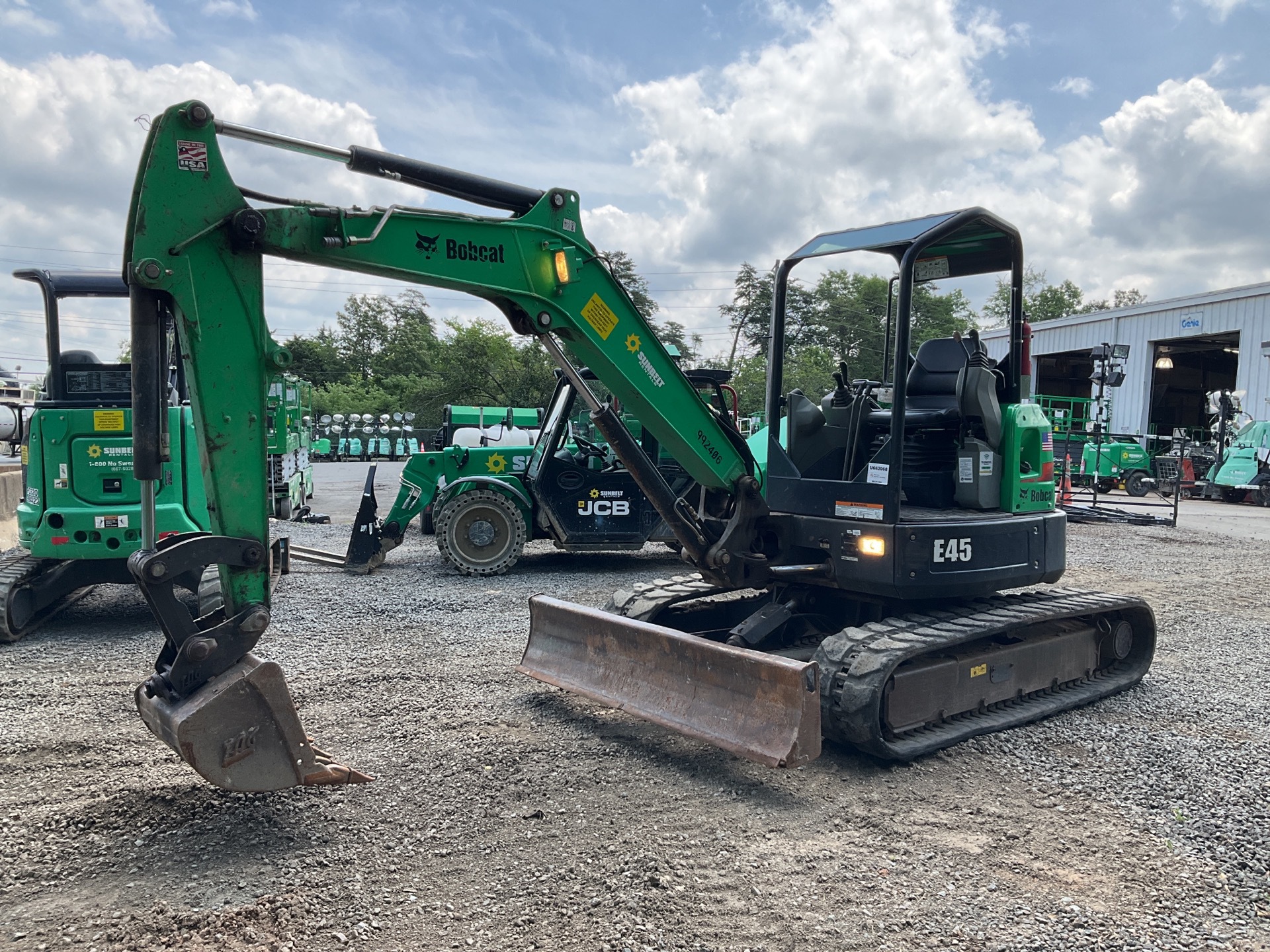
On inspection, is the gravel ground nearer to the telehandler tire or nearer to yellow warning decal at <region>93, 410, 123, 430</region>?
yellow warning decal at <region>93, 410, 123, 430</region>

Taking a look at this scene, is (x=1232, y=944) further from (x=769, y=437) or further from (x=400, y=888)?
(x=769, y=437)

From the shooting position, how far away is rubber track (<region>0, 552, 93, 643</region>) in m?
6.81

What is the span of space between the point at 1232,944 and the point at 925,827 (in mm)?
1129

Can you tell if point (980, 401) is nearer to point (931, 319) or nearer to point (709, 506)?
point (931, 319)

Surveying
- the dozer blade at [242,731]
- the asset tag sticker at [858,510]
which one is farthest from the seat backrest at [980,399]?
the dozer blade at [242,731]

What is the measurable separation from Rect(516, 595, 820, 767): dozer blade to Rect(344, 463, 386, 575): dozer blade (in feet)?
16.0

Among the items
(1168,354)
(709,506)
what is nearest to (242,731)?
(709,506)

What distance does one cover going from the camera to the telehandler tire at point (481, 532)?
1015 centimetres

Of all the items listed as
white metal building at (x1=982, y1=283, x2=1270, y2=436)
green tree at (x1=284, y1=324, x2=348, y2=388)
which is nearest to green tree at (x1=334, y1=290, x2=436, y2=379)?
green tree at (x1=284, y1=324, x2=348, y2=388)

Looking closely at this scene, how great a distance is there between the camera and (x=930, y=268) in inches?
216

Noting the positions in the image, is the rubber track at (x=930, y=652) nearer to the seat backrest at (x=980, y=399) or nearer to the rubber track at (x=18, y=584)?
the seat backrest at (x=980, y=399)

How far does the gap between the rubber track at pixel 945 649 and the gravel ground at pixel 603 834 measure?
0.12 m

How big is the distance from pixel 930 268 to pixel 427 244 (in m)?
Answer: 3.04

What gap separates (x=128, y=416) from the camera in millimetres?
7320
